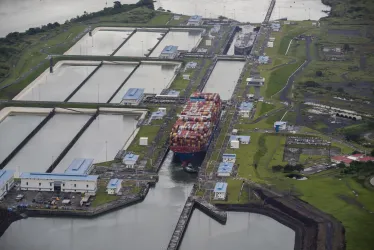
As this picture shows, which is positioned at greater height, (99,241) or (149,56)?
(149,56)

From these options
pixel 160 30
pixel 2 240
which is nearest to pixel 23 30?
pixel 160 30

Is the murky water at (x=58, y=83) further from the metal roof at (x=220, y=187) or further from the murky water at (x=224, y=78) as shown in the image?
the metal roof at (x=220, y=187)

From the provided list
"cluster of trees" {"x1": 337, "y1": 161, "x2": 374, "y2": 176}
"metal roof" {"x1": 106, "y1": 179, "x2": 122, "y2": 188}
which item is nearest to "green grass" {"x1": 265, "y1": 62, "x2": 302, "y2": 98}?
"cluster of trees" {"x1": 337, "y1": 161, "x2": 374, "y2": 176}

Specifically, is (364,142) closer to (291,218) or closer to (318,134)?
(318,134)

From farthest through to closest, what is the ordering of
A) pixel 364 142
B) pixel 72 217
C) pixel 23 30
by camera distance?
pixel 23 30, pixel 364 142, pixel 72 217

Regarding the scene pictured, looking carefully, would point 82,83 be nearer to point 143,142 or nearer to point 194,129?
point 143,142

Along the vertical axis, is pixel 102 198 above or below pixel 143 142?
below

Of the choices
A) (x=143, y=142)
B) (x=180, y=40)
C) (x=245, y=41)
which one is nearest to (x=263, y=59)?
(x=245, y=41)

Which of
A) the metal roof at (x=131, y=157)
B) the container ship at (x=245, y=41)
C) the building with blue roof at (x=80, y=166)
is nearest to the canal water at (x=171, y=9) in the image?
the container ship at (x=245, y=41)
